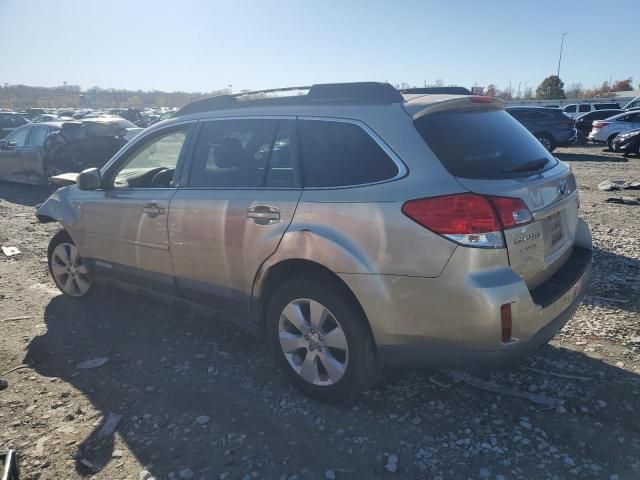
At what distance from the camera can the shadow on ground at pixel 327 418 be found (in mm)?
2582

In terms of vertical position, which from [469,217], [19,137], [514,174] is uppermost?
[514,174]

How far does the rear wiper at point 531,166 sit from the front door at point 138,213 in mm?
2438

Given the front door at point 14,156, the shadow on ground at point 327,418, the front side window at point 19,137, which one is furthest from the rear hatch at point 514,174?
the front side window at point 19,137

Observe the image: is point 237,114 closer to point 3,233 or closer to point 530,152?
point 530,152

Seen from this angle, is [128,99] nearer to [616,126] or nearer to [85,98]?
[85,98]

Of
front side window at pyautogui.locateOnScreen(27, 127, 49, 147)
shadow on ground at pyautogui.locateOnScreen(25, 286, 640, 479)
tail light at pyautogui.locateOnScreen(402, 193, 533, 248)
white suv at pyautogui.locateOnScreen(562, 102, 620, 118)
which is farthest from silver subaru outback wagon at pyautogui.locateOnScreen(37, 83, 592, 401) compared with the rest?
white suv at pyautogui.locateOnScreen(562, 102, 620, 118)

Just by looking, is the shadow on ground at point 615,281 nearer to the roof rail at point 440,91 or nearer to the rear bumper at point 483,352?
the rear bumper at point 483,352

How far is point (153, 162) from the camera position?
4.32 metres

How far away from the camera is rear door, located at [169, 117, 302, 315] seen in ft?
10.2

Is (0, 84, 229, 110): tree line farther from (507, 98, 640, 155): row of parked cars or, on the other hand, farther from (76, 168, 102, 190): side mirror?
(76, 168, 102, 190): side mirror

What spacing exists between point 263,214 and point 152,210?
1209 mm

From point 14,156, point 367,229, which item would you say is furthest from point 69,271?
point 14,156

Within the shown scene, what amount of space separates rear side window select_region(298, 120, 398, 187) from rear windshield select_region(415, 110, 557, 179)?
29 cm

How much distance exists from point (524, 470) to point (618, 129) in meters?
20.2
